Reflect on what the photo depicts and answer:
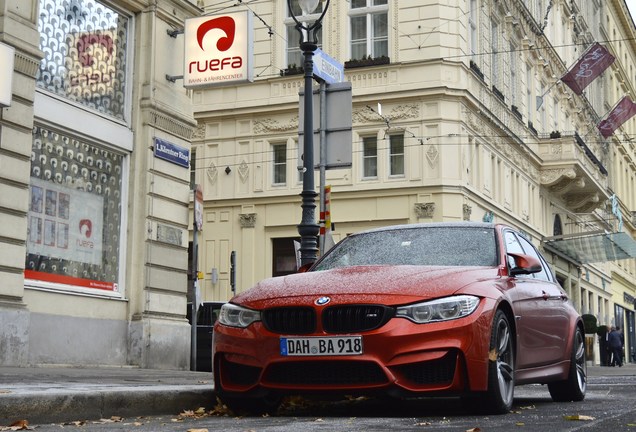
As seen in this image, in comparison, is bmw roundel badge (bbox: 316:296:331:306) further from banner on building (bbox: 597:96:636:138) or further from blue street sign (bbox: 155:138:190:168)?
banner on building (bbox: 597:96:636:138)

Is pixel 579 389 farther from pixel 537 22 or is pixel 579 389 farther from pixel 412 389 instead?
pixel 537 22

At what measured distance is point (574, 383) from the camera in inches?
368

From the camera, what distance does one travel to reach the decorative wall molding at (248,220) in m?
32.9

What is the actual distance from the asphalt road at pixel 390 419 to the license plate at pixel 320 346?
0.43m

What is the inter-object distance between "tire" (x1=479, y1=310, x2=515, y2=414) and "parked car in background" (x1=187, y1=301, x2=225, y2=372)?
1433cm

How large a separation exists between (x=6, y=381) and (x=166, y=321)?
7.80 m

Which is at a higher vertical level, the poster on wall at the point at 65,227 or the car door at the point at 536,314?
the poster on wall at the point at 65,227

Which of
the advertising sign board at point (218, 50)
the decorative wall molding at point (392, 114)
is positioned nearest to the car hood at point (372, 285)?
the advertising sign board at point (218, 50)

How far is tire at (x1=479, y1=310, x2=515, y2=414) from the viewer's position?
715 centimetres

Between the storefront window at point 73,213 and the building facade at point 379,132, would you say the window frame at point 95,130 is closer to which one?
the storefront window at point 73,213

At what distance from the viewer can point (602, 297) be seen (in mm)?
53938

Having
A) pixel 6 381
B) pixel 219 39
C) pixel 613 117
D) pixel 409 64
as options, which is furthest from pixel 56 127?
pixel 613 117

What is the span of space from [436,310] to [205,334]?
16001 mm

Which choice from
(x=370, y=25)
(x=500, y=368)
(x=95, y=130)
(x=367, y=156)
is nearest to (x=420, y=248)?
(x=500, y=368)
